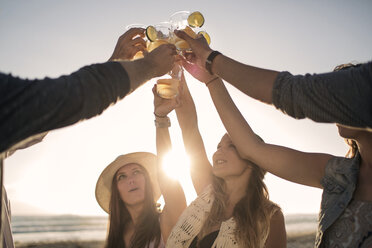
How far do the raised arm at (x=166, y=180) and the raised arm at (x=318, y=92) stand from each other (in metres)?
1.65

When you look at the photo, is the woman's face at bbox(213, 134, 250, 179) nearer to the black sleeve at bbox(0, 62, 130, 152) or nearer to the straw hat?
the straw hat

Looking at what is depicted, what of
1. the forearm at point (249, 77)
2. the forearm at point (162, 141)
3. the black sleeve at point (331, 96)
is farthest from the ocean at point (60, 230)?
the black sleeve at point (331, 96)

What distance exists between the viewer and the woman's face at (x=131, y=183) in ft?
15.1

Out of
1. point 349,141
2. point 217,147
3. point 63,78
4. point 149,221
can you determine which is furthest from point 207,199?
point 63,78

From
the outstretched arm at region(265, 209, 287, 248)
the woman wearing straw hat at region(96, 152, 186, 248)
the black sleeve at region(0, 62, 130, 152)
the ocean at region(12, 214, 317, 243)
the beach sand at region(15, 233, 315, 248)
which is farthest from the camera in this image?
the ocean at region(12, 214, 317, 243)

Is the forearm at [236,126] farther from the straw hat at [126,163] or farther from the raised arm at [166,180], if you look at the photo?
the straw hat at [126,163]

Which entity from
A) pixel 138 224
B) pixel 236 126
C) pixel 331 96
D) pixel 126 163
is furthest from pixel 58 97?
pixel 126 163

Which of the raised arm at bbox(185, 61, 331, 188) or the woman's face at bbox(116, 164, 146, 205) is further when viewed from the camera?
the woman's face at bbox(116, 164, 146, 205)

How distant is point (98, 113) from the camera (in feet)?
5.48

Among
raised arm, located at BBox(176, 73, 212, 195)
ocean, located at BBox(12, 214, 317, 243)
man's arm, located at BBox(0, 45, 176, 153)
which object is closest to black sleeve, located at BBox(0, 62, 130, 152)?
man's arm, located at BBox(0, 45, 176, 153)

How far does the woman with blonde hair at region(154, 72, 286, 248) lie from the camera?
10.6ft

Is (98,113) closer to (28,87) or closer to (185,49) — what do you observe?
(28,87)

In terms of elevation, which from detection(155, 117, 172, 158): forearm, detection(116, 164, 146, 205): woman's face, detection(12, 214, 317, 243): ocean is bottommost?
detection(12, 214, 317, 243): ocean

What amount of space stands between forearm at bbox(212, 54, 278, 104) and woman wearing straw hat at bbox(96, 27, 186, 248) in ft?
5.49
